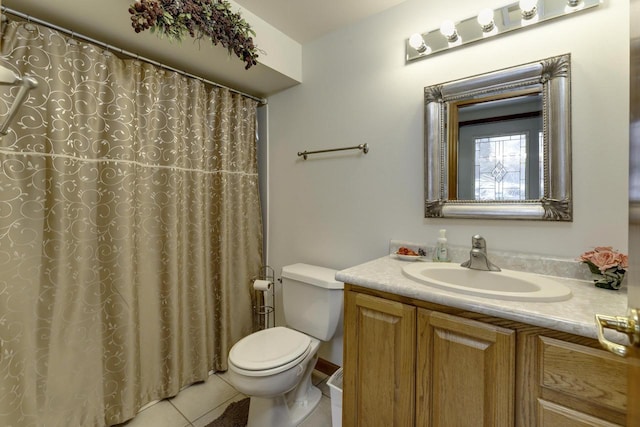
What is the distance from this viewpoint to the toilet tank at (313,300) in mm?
1661

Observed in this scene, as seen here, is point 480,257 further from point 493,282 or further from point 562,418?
point 562,418

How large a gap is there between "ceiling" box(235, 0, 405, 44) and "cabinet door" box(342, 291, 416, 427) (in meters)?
1.63

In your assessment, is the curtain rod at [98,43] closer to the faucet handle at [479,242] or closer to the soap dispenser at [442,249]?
the soap dispenser at [442,249]

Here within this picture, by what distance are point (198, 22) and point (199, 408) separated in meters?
2.11

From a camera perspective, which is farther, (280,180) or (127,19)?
(280,180)

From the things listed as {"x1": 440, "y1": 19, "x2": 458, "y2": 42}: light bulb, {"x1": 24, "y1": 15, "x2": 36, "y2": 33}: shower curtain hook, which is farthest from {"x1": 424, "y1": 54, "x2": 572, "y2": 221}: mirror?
{"x1": 24, "y1": 15, "x2": 36, "y2": 33}: shower curtain hook

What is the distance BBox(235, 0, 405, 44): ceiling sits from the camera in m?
1.64

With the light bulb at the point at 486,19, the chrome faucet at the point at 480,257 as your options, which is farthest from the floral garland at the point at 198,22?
the chrome faucet at the point at 480,257

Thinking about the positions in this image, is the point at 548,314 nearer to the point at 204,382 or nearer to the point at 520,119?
the point at 520,119

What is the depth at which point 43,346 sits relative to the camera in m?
→ 1.32

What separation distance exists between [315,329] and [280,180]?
115 cm

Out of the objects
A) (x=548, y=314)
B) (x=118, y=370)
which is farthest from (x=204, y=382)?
(x=548, y=314)

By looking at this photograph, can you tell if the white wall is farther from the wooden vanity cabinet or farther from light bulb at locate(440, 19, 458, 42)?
the wooden vanity cabinet

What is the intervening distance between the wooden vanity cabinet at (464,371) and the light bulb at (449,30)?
1.31 meters
